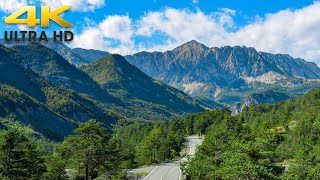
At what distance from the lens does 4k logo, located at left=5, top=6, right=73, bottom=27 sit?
2032 inches

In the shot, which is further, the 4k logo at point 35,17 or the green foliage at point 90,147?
the 4k logo at point 35,17

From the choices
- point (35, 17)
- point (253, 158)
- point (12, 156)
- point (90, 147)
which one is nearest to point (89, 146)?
point (90, 147)

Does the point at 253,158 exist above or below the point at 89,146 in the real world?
below

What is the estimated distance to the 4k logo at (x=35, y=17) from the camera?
51.6 metres

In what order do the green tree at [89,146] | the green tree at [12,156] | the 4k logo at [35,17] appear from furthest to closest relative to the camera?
the 4k logo at [35,17] → the green tree at [89,146] → the green tree at [12,156]

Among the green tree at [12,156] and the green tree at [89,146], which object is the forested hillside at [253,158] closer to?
the green tree at [89,146]

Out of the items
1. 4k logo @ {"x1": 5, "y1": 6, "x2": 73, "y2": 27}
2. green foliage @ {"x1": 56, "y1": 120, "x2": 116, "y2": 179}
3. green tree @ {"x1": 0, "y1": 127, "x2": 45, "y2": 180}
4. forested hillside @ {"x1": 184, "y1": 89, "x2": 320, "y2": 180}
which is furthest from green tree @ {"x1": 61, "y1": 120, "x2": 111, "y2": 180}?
forested hillside @ {"x1": 184, "y1": 89, "x2": 320, "y2": 180}

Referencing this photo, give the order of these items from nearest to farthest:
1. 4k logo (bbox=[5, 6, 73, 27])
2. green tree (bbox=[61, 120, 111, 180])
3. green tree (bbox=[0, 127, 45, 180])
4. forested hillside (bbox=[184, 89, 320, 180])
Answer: forested hillside (bbox=[184, 89, 320, 180])
green tree (bbox=[0, 127, 45, 180])
green tree (bbox=[61, 120, 111, 180])
4k logo (bbox=[5, 6, 73, 27])

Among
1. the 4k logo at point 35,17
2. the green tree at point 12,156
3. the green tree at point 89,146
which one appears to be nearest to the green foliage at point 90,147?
the green tree at point 89,146

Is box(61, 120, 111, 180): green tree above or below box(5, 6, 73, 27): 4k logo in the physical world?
below

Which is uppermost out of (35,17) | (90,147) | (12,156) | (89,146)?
(35,17)

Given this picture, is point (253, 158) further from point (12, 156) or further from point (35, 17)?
point (35, 17)

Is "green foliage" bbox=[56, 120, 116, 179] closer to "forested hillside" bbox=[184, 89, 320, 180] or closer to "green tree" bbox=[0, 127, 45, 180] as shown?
"green tree" bbox=[0, 127, 45, 180]

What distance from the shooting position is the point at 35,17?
172 feet
